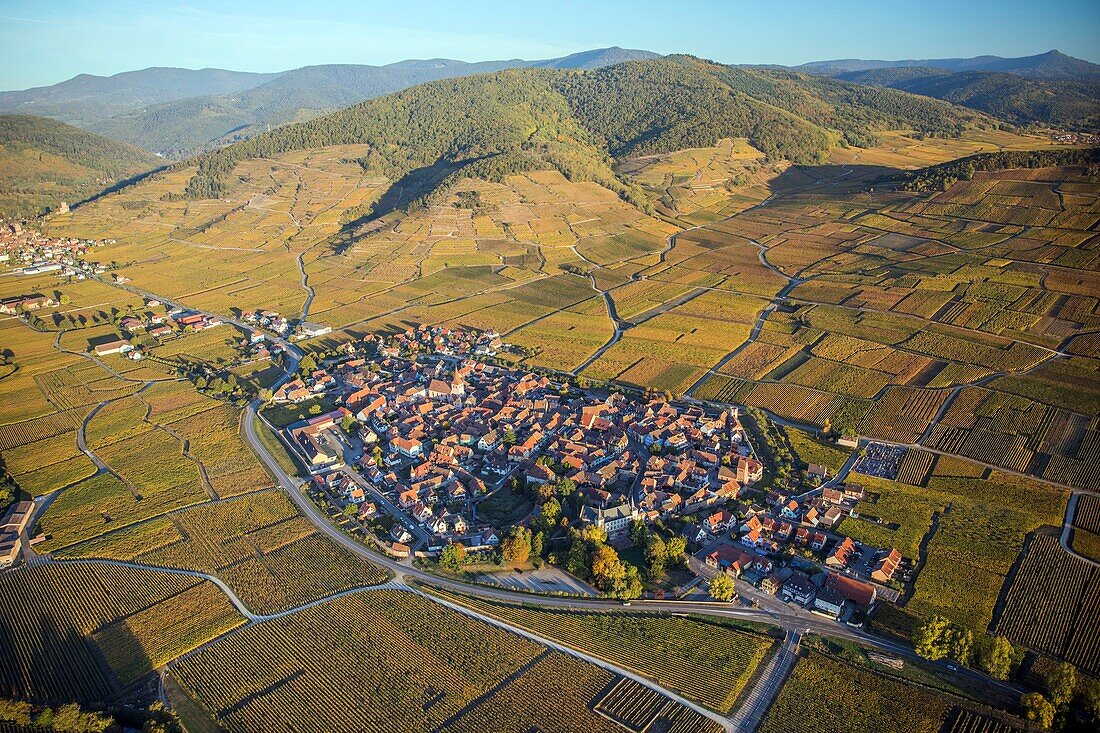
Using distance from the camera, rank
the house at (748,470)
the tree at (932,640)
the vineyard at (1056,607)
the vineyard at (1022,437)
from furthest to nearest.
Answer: the house at (748,470) < the vineyard at (1022,437) < the vineyard at (1056,607) < the tree at (932,640)

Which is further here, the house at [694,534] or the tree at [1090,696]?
the house at [694,534]

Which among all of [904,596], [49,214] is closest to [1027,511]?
[904,596]

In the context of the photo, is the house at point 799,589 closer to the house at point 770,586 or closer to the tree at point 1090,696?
the house at point 770,586

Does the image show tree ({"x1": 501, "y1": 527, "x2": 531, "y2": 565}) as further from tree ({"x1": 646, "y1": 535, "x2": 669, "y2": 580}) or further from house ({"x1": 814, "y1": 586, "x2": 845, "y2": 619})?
house ({"x1": 814, "y1": 586, "x2": 845, "y2": 619})

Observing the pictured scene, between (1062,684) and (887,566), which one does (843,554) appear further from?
(1062,684)

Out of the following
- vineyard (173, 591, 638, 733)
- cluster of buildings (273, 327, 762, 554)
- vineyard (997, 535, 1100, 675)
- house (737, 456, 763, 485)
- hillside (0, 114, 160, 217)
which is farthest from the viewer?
hillside (0, 114, 160, 217)

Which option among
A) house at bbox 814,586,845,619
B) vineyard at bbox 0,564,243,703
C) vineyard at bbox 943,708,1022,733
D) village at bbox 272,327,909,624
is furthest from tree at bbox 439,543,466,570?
vineyard at bbox 943,708,1022,733

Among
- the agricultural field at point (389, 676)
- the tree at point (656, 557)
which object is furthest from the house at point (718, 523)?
the agricultural field at point (389, 676)
